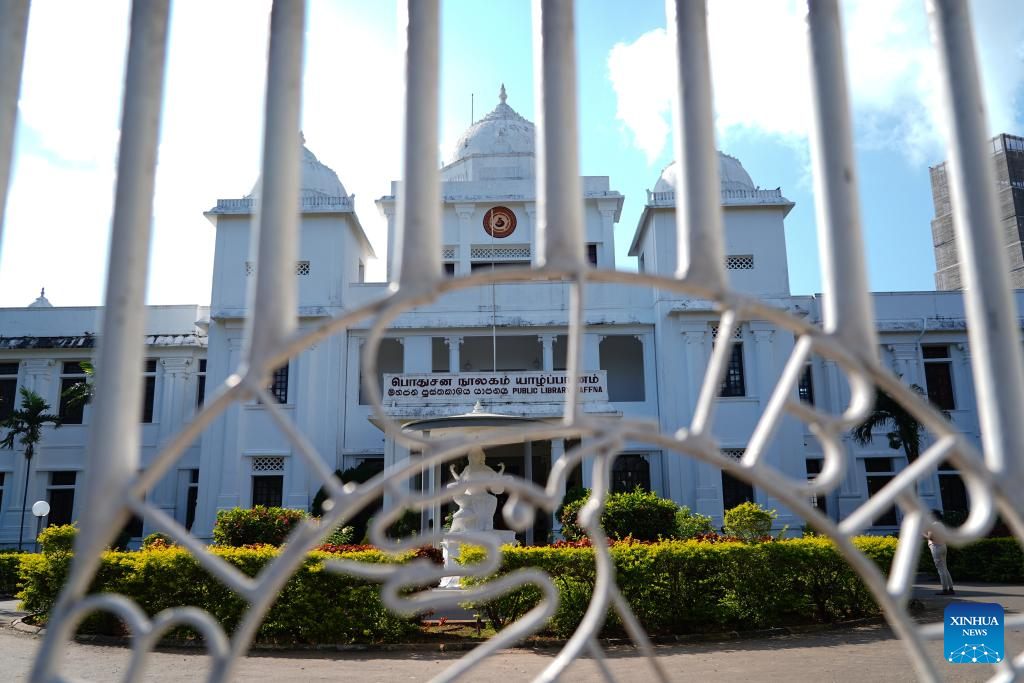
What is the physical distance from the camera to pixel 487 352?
2291cm

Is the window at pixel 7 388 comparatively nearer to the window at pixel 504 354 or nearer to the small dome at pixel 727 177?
the window at pixel 504 354

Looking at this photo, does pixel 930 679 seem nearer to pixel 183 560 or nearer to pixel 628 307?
pixel 183 560

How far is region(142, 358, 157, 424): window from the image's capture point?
2273 centimetres

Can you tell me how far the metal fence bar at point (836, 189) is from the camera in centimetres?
179

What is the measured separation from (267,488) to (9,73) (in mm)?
19239

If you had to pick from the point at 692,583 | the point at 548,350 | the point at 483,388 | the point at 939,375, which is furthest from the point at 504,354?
the point at 692,583

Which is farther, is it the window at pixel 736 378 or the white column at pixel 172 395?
the white column at pixel 172 395

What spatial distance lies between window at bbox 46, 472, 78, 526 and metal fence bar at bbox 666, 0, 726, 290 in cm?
2445

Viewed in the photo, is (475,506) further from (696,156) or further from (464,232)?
(464,232)

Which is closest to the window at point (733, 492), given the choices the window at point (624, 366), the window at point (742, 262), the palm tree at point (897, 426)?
the palm tree at point (897, 426)

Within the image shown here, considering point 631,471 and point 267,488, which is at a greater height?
point 631,471

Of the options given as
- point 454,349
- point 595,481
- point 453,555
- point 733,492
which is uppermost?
point 454,349

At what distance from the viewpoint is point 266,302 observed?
5.74ft

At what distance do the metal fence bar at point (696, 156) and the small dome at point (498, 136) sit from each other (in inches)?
891
